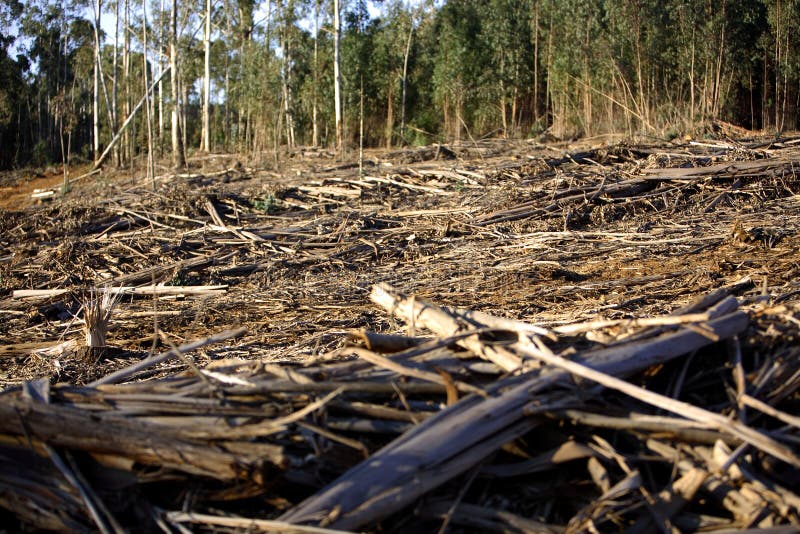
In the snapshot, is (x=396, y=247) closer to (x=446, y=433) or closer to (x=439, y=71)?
(x=446, y=433)

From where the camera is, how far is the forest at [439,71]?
20.2 metres

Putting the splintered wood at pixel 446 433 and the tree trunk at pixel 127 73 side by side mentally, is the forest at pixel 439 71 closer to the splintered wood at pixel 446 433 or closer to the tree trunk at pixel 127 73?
the tree trunk at pixel 127 73

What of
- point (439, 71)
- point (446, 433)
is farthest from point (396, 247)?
point (439, 71)

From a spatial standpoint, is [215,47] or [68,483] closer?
[68,483]

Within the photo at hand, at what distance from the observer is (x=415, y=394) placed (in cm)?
241

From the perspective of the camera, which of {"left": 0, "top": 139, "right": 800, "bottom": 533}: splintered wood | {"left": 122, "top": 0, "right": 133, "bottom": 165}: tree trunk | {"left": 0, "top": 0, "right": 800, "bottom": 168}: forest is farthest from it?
{"left": 122, "top": 0, "right": 133, "bottom": 165}: tree trunk

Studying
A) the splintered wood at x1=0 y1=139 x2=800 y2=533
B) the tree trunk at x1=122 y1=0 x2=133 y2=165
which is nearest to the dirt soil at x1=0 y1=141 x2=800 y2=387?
the splintered wood at x1=0 y1=139 x2=800 y2=533

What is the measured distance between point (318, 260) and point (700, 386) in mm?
5511

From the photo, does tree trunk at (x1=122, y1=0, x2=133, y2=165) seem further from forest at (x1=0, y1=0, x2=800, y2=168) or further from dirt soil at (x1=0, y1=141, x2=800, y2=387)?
dirt soil at (x1=0, y1=141, x2=800, y2=387)

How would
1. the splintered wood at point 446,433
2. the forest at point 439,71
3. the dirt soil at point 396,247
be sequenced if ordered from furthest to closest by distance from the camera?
the forest at point 439,71 < the dirt soil at point 396,247 < the splintered wood at point 446,433

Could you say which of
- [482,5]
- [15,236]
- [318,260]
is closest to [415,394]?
[318,260]

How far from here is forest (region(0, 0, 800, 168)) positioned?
20.2 meters

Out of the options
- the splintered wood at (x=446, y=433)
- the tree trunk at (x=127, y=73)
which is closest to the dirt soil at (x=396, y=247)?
the splintered wood at (x=446, y=433)

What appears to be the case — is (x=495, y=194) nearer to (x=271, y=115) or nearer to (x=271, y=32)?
(x=271, y=115)
